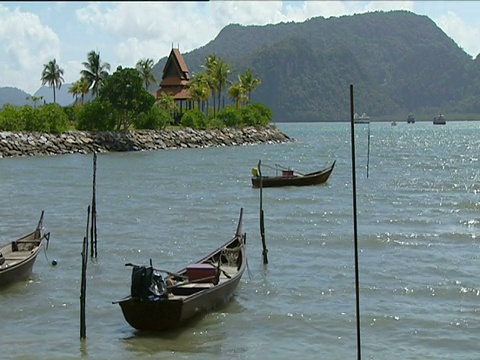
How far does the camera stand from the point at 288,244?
23.0m

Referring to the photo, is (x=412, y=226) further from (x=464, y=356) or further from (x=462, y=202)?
(x=464, y=356)

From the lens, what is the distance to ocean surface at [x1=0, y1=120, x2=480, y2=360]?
13383 millimetres

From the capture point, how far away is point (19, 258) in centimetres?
1734

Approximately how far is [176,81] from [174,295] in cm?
8233

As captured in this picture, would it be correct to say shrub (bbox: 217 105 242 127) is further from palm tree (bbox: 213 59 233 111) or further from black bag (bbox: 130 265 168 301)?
black bag (bbox: 130 265 168 301)

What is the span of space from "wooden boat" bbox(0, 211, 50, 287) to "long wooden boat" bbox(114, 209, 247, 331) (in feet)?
13.5

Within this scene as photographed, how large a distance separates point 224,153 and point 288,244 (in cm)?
4850

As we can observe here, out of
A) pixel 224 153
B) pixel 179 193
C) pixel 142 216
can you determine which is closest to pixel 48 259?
pixel 142 216

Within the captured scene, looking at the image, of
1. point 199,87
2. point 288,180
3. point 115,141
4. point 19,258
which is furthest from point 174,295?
point 199,87

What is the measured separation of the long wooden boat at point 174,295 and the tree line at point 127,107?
56.2 metres

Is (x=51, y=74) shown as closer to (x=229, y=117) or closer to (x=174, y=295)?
(x=229, y=117)

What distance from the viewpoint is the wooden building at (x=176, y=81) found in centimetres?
9288

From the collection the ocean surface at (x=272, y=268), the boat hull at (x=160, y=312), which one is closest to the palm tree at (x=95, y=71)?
the ocean surface at (x=272, y=268)

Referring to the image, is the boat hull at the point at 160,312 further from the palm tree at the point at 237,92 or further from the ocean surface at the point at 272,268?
the palm tree at the point at 237,92
